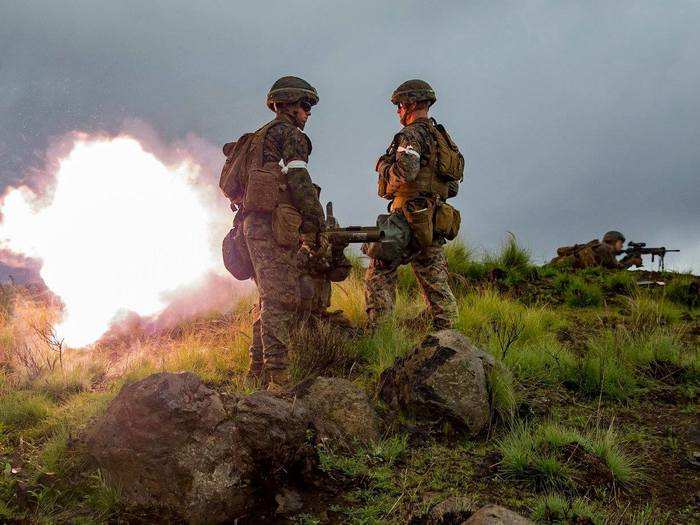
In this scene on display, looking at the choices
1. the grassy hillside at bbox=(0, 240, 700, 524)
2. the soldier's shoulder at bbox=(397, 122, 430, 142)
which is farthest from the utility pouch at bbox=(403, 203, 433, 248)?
the grassy hillside at bbox=(0, 240, 700, 524)

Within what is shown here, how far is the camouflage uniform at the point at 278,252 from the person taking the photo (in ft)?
18.2

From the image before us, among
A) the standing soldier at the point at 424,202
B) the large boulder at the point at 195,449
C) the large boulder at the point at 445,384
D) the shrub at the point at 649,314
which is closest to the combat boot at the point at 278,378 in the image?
the large boulder at the point at 445,384

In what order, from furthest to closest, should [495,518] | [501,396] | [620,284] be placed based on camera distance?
[620,284] < [501,396] < [495,518]

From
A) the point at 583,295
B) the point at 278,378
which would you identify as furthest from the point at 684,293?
the point at 278,378

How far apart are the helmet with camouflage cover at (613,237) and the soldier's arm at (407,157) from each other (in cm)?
1222

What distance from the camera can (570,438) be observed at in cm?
399

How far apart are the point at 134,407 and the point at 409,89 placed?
16.9ft

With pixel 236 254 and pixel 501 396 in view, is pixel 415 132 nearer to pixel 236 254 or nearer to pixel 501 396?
pixel 236 254

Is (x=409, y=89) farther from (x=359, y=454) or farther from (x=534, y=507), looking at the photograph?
(x=534, y=507)

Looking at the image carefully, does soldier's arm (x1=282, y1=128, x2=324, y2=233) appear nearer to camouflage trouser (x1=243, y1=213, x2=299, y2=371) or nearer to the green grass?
camouflage trouser (x1=243, y1=213, x2=299, y2=371)

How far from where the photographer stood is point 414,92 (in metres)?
7.10

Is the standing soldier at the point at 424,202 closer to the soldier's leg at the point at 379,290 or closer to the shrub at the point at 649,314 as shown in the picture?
the soldier's leg at the point at 379,290

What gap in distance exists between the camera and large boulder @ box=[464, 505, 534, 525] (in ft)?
8.63

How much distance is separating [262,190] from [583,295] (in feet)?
23.9
